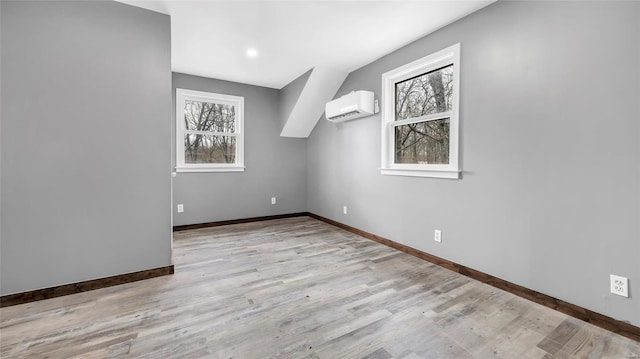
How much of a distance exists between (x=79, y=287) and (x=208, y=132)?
284 cm

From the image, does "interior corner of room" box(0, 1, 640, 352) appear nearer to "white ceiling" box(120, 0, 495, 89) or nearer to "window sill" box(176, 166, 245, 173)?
"white ceiling" box(120, 0, 495, 89)

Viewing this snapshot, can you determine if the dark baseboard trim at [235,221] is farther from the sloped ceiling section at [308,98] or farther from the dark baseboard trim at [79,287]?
the dark baseboard trim at [79,287]

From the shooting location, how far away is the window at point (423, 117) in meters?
2.71

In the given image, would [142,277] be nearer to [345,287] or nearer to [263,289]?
[263,289]

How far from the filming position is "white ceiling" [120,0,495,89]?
2410 mm

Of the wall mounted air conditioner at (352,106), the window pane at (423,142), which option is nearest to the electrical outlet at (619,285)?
the window pane at (423,142)

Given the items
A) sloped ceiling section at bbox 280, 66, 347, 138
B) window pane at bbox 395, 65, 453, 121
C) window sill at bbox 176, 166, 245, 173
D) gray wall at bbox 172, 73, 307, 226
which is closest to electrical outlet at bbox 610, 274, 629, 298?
window pane at bbox 395, 65, 453, 121

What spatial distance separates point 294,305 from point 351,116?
8.63 ft

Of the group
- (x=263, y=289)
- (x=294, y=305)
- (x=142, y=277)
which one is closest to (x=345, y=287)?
(x=294, y=305)

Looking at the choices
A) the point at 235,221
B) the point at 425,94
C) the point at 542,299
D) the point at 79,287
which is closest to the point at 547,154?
the point at 542,299

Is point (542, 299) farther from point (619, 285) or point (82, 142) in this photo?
point (82, 142)

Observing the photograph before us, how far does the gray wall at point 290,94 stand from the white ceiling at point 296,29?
34cm

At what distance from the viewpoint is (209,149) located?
15.0 ft

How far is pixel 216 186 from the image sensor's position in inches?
179
